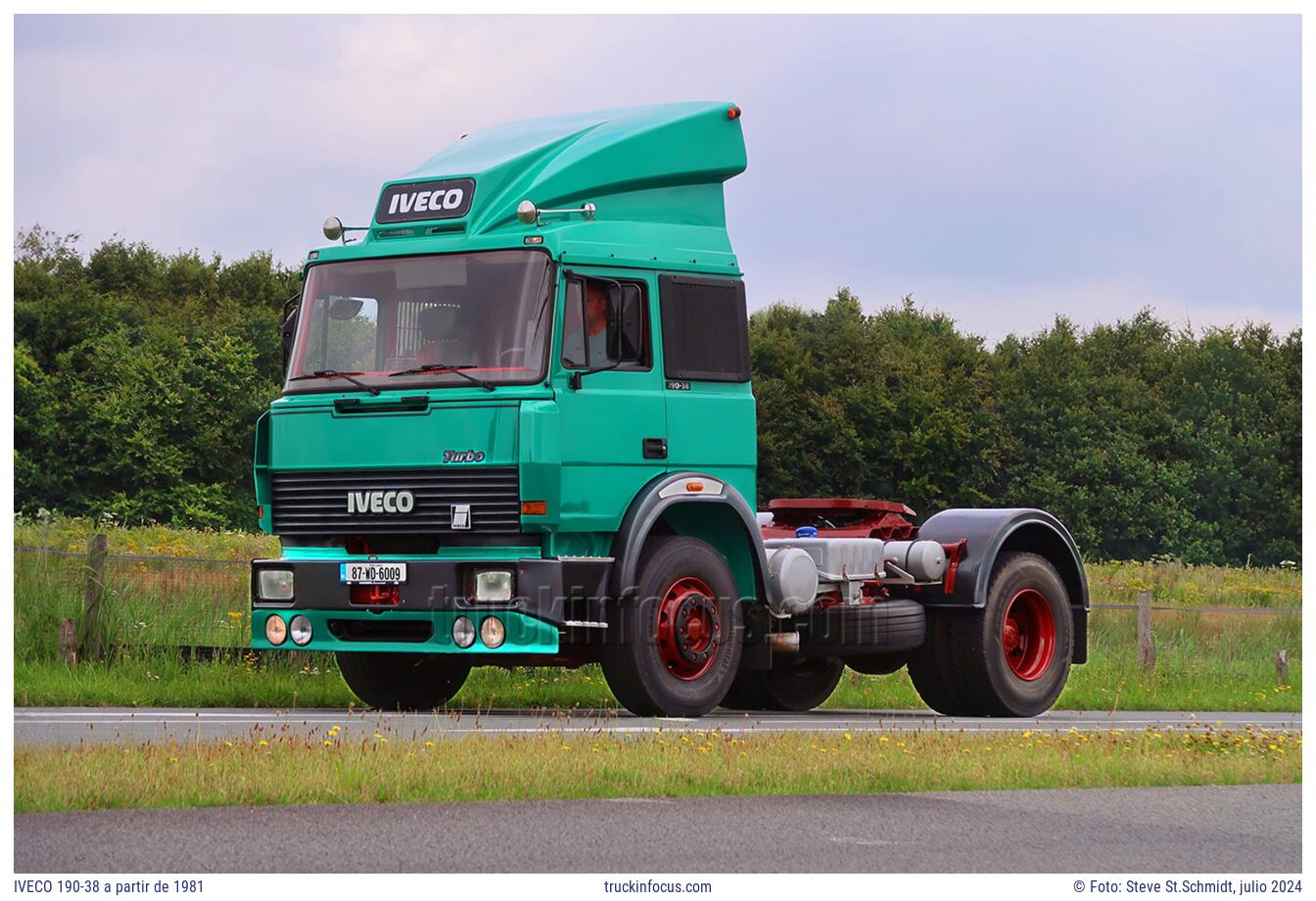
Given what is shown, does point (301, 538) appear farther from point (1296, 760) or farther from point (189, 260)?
point (189, 260)

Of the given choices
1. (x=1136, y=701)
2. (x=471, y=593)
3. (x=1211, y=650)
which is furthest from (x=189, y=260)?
(x=471, y=593)

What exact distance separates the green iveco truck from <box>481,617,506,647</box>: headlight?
2 centimetres

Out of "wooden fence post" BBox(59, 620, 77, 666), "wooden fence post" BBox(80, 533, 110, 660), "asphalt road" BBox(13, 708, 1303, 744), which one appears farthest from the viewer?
"wooden fence post" BBox(80, 533, 110, 660)

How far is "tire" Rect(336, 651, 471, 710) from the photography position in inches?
693

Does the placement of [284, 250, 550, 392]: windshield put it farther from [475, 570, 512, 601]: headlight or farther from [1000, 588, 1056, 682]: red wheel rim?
[1000, 588, 1056, 682]: red wheel rim

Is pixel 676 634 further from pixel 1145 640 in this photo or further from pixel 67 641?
pixel 1145 640

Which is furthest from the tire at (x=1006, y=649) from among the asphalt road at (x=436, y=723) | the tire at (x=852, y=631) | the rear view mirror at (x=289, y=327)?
the rear view mirror at (x=289, y=327)

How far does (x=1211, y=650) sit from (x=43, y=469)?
36955mm

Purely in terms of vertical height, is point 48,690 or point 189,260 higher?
point 189,260

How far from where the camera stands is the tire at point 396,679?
17.6m

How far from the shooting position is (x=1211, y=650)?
29891mm

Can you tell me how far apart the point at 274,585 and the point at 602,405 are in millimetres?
2833

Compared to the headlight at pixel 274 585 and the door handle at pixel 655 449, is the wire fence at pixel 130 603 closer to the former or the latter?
the headlight at pixel 274 585
